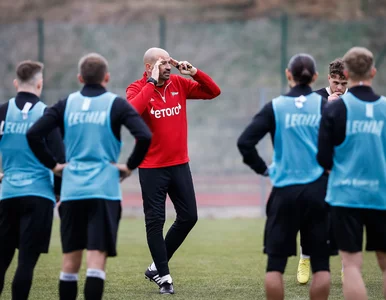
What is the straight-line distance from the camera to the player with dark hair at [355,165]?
5.54m

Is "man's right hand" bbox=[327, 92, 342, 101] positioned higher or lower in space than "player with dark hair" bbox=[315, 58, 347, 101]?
lower

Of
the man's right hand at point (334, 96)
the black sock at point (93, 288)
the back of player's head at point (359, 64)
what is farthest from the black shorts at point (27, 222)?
the man's right hand at point (334, 96)

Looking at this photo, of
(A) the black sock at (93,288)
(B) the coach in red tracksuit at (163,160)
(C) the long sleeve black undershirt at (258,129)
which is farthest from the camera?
(B) the coach in red tracksuit at (163,160)

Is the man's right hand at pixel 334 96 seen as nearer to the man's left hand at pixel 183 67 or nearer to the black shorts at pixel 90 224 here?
the man's left hand at pixel 183 67

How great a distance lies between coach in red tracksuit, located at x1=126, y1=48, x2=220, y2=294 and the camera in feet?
25.4

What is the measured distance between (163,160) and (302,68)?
7.69ft

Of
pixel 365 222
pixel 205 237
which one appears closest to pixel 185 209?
pixel 365 222

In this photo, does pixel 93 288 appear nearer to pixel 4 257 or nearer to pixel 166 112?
pixel 4 257

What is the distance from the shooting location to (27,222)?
19.6 ft

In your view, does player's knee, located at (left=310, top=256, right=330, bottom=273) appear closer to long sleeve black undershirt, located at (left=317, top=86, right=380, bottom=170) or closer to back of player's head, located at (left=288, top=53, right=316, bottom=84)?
long sleeve black undershirt, located at (left=317, top=86, right=380, bottom=170)

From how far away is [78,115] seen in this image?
571cm

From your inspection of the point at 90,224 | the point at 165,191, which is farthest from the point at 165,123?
the point at 90,224

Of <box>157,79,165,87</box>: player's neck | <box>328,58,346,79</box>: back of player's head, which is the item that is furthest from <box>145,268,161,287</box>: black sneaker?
<box>328,58,346,79</box>: back of player's head

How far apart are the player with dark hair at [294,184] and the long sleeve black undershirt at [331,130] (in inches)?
7.8
